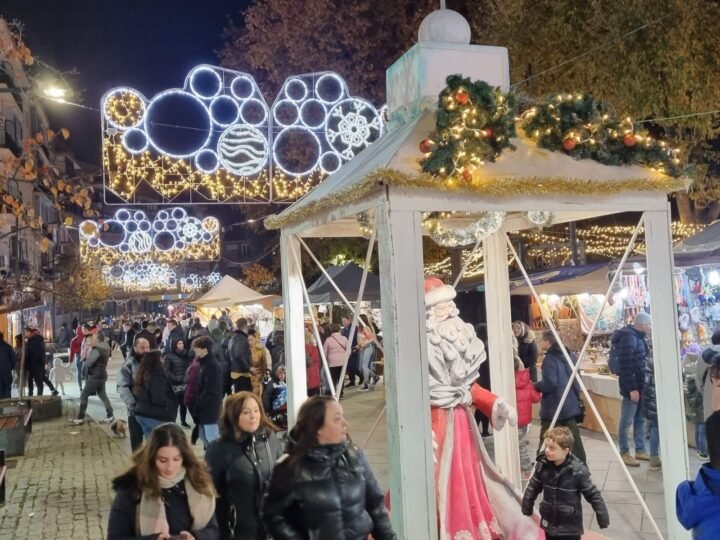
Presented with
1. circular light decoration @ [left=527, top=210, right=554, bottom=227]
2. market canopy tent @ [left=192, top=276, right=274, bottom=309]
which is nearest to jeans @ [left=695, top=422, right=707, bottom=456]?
circular light decoration @ [left=527, top=210, right=554, bottom=227]

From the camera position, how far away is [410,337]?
450cm

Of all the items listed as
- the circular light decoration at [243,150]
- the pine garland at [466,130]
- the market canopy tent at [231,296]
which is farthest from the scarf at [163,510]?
the market canopy tent at [231,296]

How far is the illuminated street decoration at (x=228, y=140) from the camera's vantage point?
9.78 metres

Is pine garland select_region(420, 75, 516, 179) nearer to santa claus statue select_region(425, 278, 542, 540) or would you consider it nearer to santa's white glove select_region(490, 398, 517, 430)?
santa claus statue select_region(425, 278, 542, 540)

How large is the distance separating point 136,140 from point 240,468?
22.3 feet

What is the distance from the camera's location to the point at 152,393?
7773mm

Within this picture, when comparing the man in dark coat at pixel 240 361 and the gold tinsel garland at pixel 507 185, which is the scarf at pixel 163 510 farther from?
the man in dark coat at pixel 240 361

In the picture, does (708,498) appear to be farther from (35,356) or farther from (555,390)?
(35,356)

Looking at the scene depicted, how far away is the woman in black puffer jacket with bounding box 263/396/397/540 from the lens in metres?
3.27

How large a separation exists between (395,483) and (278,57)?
17.0 meters

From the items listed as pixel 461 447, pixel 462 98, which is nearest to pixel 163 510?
pixel 461 447

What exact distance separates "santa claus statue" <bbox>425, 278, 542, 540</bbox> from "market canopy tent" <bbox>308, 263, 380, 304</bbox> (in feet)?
29.3

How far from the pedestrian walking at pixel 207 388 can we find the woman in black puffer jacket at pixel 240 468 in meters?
4.56

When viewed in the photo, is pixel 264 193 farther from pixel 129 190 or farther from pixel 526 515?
pixel 526 515
